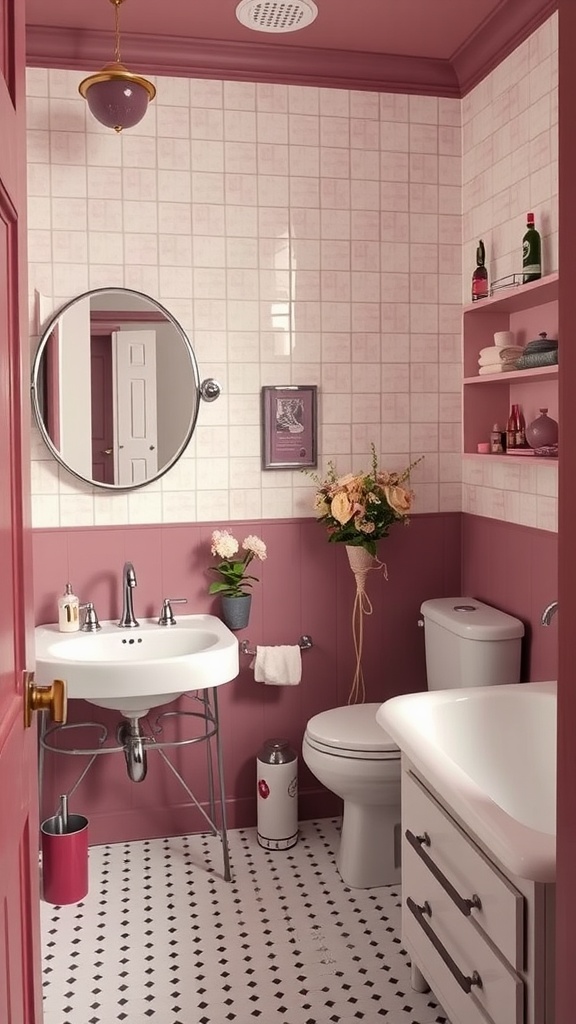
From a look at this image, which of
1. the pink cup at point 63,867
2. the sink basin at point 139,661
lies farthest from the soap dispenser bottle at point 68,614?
the pink cup at point 63,867

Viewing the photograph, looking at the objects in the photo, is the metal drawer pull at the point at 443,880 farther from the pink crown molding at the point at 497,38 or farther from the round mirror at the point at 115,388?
the pink crown molding at the point at 497,38

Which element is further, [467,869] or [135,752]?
[135,752]

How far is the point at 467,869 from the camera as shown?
196cm

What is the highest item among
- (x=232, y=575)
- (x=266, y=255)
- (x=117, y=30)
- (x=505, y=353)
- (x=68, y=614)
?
(x=117, y=30)

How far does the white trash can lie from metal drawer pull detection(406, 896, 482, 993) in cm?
94

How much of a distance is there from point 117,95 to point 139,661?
1.67 metres

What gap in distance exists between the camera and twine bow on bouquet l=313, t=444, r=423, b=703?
3199mm

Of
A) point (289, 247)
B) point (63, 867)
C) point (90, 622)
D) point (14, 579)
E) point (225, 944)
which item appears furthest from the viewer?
point (289, 247)

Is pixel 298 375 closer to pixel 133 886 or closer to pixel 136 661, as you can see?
pixel 136 661

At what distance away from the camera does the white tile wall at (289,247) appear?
3129mm

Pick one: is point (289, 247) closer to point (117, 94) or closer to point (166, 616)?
point (117, 94)

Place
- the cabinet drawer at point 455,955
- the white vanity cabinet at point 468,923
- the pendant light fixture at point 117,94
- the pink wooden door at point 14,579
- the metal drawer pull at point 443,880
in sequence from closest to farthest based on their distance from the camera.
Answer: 1. the pink wooden door at point 14,579
2. the white vanity cabinet at point 468,923
3. the cabinet drawer at point 455,955
4. the metal drawer pull at point 443,880
5. the pendant light fixture at point 117,94

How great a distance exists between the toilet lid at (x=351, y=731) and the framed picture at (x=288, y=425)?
882 mm

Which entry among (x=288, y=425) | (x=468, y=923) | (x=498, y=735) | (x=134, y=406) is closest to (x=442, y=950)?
(x=468, y=923)
